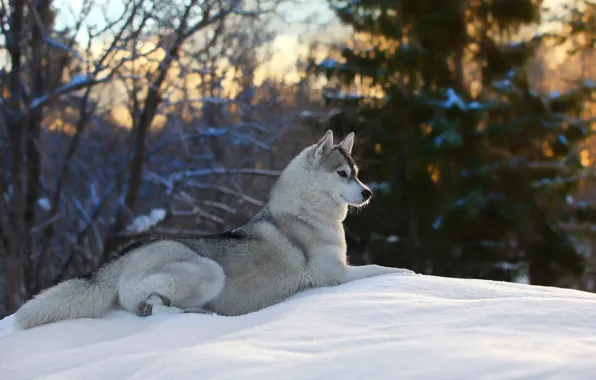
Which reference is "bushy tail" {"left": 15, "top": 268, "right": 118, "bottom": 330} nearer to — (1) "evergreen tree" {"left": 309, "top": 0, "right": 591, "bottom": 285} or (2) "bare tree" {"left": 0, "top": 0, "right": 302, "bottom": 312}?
(2) "bare tree" {"left": 0, "top": 0, "right": 302, "bottom": 312}

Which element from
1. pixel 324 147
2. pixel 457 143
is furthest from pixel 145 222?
pixel 457 143

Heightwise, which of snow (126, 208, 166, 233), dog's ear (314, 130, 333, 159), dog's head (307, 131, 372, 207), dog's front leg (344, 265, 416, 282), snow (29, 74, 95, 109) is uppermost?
snow (29, 74, 95, 109)

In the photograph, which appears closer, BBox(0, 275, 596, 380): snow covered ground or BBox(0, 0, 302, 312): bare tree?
BBox(0, 275, 596, 380): snow covered ground

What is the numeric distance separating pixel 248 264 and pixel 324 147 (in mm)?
1429

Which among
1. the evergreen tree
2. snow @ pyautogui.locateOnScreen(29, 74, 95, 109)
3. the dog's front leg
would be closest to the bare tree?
snow @ pyautogui.locateOnScreen(29, 74, 95, 109)

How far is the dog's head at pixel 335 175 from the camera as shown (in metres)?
5.87

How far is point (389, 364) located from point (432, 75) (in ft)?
50.6

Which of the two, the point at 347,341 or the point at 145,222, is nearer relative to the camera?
the point at 347,341

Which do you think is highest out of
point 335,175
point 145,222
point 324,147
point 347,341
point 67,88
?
point 67,88

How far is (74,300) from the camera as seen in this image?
4.42m

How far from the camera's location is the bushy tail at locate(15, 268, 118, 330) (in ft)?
14.0

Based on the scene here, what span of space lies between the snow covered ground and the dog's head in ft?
5.16

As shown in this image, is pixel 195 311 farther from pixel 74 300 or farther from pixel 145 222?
pixel 145 222

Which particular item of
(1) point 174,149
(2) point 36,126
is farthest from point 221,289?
(1) point 174,149
